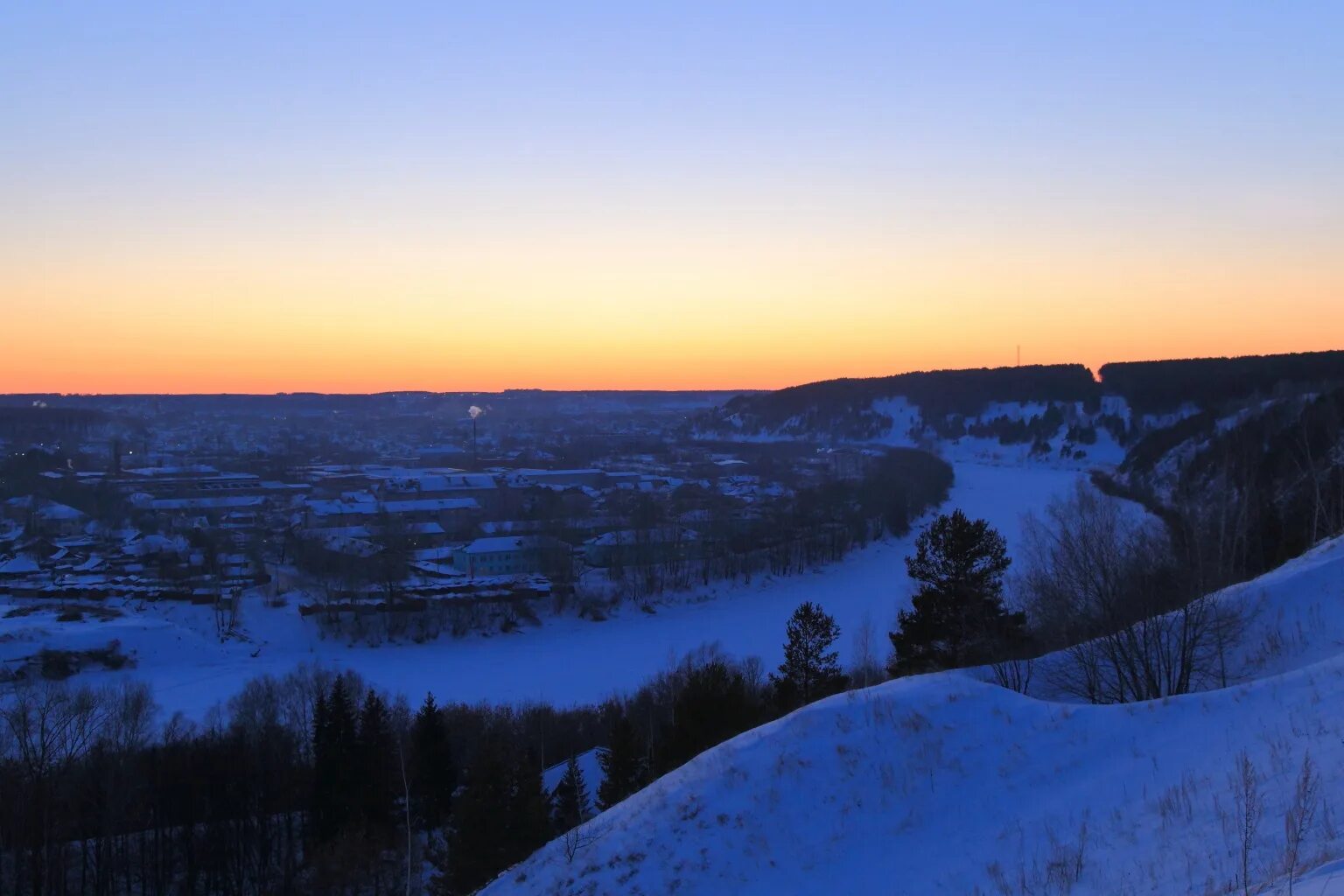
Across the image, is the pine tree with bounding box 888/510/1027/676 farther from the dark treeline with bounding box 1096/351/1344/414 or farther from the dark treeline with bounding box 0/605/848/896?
the dark treeline with bounding box 1096/351/1344/414

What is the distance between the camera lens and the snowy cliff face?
5.48m

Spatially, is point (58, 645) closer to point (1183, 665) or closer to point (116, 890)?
point (116, 890)

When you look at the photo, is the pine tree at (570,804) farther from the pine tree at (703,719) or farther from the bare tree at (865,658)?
the bare tree at (865,658)

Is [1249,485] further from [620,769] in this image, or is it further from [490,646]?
[490,646]

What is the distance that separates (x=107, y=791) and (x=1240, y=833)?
13.0 meters

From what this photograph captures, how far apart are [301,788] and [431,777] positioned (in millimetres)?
2214

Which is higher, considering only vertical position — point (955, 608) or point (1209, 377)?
point (1209, 377)

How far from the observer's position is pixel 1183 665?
10.5 metres

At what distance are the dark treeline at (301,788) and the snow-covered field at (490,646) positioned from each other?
428 cm

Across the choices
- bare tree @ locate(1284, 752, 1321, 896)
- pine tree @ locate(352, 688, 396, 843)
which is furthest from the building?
bare tree @ locate(1284, 752, 1321, 896)

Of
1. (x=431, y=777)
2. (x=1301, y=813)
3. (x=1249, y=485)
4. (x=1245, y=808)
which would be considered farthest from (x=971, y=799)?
(x=1249, y=485)

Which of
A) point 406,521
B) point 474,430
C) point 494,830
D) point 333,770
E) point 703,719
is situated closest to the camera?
point 494,830

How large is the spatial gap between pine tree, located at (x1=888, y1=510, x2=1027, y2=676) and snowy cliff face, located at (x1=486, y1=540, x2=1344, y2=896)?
4.68 metres

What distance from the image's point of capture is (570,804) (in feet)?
35.9
